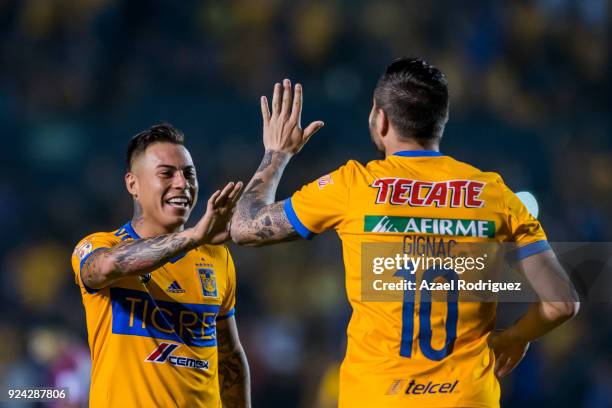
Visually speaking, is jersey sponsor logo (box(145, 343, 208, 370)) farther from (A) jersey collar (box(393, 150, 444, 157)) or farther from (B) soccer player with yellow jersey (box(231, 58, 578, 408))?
(A) jersey collar (box(393, 150, 444, 157))

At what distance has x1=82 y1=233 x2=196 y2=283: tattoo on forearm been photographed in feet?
11.8

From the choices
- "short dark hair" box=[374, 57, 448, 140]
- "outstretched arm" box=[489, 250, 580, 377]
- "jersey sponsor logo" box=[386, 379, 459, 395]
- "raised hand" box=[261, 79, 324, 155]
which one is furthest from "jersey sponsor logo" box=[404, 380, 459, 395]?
"raised hand" box=[261, 79, 324, 155]

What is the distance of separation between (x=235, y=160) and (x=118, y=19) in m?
2.52

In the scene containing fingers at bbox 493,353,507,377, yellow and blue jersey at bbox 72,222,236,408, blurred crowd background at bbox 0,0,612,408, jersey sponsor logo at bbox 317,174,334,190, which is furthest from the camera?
blurred crowd background at bbox 0,0,612,408

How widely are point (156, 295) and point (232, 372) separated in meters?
0.72

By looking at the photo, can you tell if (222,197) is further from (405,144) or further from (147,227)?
(147,227)

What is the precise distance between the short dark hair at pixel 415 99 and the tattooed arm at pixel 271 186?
517 millimetres

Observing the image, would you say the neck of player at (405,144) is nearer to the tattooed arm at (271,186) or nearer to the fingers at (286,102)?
the tattooed arm at (271,186)

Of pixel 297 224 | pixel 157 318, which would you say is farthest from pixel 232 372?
pixel 297 224

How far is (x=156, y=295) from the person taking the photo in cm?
401

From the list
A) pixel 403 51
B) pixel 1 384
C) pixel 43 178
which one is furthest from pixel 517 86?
pixel 1 384

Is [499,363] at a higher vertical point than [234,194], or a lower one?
lower

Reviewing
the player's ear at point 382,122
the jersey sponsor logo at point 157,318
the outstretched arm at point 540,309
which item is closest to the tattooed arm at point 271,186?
the player's ear at point 382,122

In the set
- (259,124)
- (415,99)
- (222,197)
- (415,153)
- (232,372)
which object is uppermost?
(259,124)
